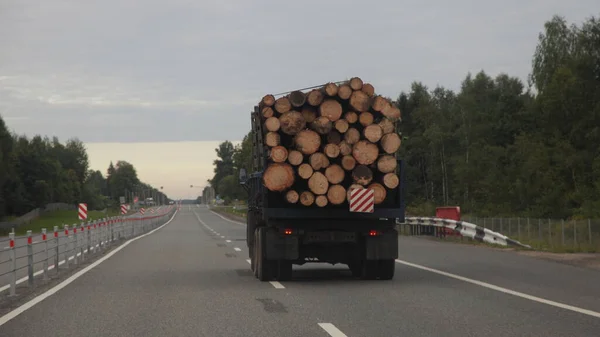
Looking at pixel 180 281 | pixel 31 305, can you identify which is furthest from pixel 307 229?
pixel 31 305

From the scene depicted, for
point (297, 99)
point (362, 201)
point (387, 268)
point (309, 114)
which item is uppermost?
point (297, 99)

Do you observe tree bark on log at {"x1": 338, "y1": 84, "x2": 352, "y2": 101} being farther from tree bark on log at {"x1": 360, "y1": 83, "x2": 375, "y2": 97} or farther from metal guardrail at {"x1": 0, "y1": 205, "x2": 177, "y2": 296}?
metal guardrail at {"x1": 0, "y1": 205, "x2": 177, "y2": 296}

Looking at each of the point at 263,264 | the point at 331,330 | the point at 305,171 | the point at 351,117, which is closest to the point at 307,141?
the point at 305,171

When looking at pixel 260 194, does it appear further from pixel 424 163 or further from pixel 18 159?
pixel 18 159

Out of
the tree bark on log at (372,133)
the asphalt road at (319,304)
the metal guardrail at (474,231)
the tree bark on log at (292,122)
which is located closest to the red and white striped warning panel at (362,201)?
the tree bark on log at (372,133)

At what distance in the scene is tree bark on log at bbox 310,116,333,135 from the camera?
594 inches

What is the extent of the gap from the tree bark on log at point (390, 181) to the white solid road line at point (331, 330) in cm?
567

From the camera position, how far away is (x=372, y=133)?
1520cm

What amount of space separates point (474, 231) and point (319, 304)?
19751mm

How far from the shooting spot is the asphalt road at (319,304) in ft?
31.0

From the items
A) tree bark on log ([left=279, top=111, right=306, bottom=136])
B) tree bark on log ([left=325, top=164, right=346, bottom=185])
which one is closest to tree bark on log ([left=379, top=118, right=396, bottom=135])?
tree bark on log ([left=325, top=164, right=346, bottom=185])

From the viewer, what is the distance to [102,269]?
64.8 feet

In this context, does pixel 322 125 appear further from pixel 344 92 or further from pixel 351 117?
pixel 344 92

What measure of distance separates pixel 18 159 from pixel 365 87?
373 feet
